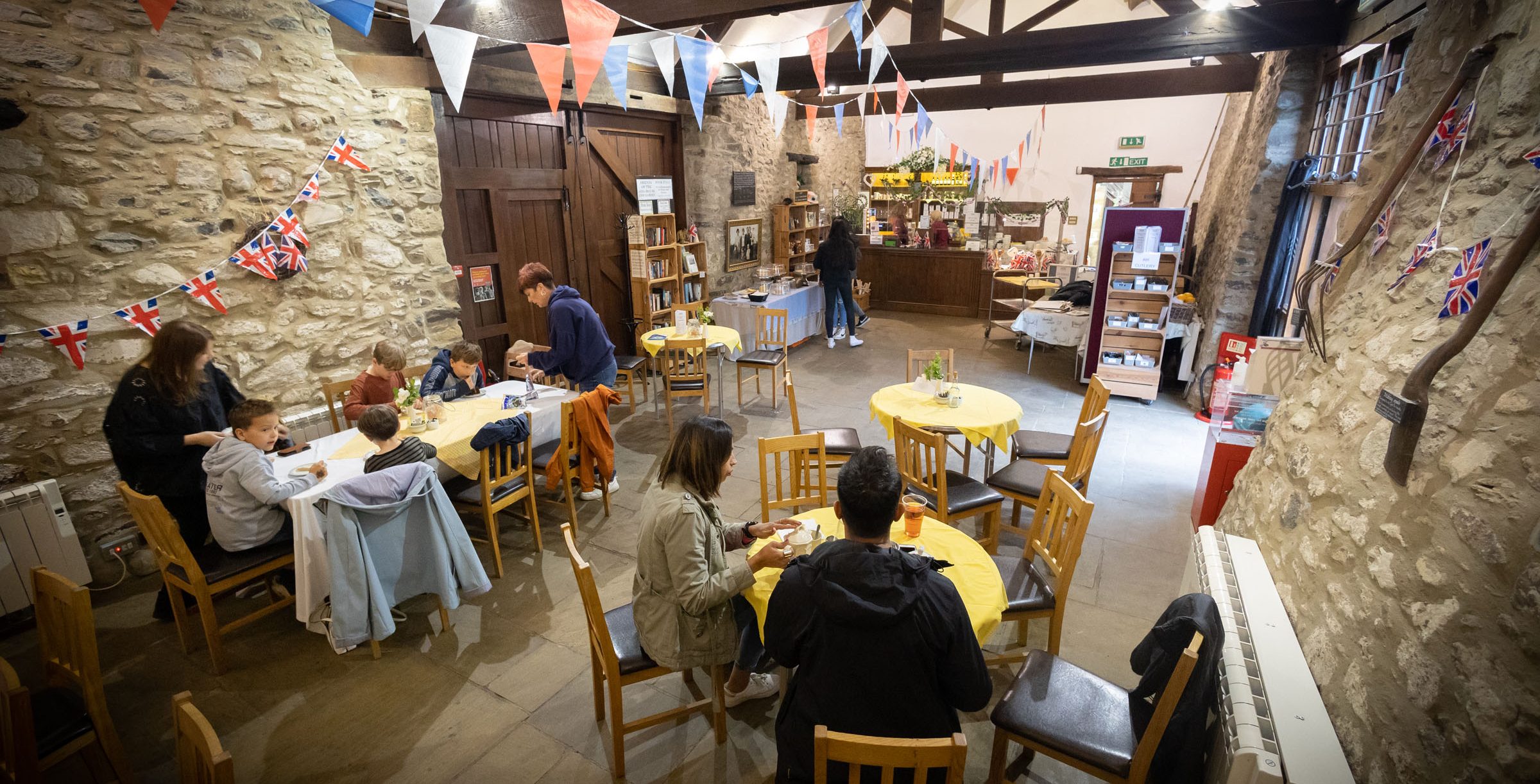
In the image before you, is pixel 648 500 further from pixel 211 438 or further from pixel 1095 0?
pixel 1095 0

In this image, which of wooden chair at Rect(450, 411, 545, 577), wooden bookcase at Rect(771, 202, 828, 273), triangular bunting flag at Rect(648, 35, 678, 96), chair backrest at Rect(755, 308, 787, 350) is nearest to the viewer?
wooden chair at Rect(450, 411, 545, 577)

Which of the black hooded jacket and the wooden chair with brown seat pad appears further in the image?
the wooden chair with brown seat pad

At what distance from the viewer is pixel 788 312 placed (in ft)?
23.1

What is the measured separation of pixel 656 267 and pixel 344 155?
10.6 ft

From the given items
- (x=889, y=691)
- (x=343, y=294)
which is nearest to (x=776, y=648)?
(x=889, y=691)

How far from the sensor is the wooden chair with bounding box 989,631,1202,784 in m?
1.83

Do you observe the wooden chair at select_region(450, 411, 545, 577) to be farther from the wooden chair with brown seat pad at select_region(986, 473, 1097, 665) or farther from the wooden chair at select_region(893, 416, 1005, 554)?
the wooden chair with brown seat pad at select_region(986, 473, 1097, 665)

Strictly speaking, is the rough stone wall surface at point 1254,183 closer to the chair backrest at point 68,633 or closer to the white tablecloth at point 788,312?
the white tablecloth at point 788,312

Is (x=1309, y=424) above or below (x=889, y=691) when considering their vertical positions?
above

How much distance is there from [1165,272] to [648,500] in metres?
5.95

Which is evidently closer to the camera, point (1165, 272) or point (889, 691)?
point (889, 691)

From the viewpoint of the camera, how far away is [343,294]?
426 centimetres

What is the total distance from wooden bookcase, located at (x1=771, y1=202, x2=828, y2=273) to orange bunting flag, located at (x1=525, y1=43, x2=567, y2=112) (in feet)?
19.4

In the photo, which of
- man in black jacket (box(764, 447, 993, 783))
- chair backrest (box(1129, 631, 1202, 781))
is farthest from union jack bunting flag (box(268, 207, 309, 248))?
chair backrest (box(1129, 631, 1202, 781))
